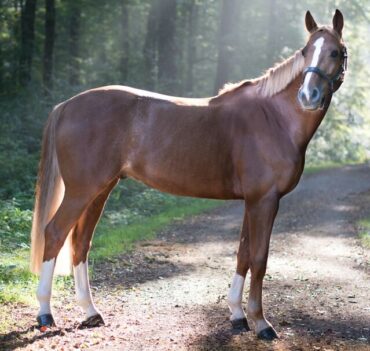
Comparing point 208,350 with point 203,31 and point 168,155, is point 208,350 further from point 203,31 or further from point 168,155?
point 203,31

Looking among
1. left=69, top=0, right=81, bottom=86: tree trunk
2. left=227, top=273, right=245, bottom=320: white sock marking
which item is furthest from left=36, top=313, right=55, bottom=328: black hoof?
left=69, top=0, right=81, bottom=86: tree trunk

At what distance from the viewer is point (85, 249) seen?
5.67 m

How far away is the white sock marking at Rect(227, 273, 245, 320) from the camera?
5.38 metres

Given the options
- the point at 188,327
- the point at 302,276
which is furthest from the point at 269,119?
the point at 302,276

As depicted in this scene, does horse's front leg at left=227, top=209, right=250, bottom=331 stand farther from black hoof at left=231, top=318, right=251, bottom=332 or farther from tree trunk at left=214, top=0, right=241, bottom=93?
tree trunk at left=214, top=0, right=241, bottom=93

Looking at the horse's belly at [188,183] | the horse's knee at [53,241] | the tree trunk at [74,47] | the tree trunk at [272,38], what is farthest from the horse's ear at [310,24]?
the tree trunk at [74,47]

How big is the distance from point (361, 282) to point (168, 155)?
134 inches

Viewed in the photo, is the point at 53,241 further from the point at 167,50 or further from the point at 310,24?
the point at 167,50

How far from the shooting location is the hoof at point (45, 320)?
17.0 ft

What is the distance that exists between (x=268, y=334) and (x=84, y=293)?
1.73 meters

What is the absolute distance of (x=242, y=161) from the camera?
202 inches

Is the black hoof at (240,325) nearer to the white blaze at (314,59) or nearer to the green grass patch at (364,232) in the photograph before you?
the white blaze at (314,59)

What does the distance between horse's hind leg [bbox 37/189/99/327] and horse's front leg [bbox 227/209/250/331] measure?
4.69 ft

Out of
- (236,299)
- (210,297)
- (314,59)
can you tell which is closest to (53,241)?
(236,299)
